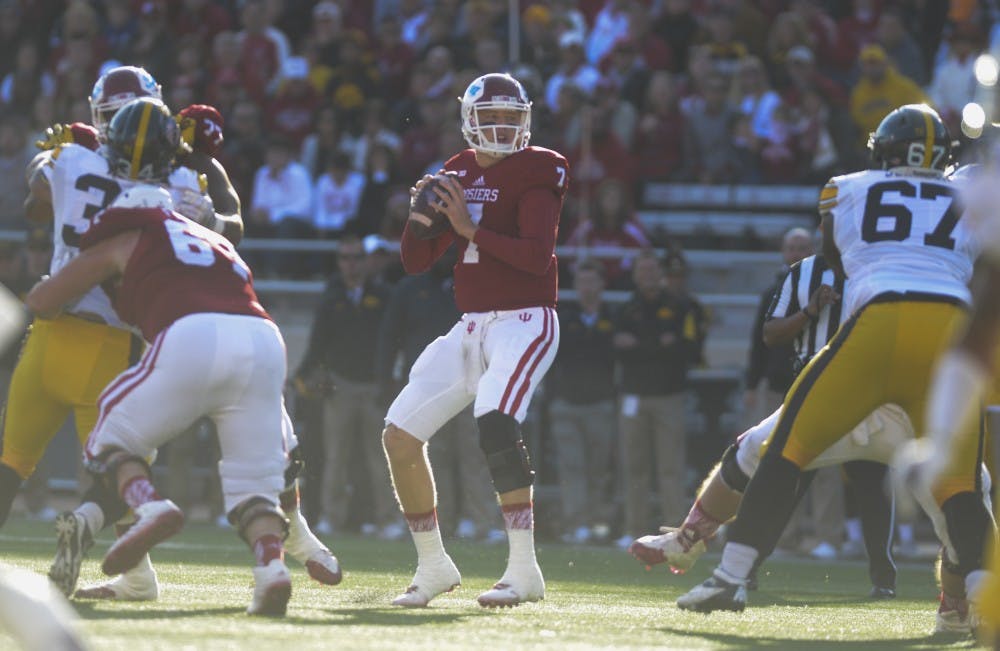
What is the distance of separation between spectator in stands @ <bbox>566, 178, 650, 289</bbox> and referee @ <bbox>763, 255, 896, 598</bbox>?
426 cm

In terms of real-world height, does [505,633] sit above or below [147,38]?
below

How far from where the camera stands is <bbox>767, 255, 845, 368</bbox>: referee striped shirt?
8914 mm

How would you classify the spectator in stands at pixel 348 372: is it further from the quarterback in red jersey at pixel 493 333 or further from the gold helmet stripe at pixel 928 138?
the gold helmet stripe at pixel 928 138

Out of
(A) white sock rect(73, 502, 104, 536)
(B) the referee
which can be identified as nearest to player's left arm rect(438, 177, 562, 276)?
(A) white sock rect(73, 502, 104, 536)

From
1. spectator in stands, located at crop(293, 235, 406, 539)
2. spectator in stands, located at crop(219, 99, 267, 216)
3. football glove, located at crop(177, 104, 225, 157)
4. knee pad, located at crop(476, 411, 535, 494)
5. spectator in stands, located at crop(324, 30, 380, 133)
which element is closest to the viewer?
knee pad, located at crop(476, 411, 535, 494)

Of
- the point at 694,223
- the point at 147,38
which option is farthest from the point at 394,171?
the point at 147,38

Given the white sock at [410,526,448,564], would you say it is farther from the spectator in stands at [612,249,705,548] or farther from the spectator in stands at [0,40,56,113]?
the spectator in stands at [0,40,56,113]

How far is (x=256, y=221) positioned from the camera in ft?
49.0

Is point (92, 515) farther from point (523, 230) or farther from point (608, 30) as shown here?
point (608, 30)

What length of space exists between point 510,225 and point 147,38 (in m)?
10.5

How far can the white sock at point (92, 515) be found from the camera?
6.27 meters

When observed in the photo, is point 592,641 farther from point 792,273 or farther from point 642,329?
point 642,329

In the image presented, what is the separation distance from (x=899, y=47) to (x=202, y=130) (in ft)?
28.1

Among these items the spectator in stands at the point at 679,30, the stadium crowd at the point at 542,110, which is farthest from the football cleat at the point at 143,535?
the spectator in stands at the point at 679,30
